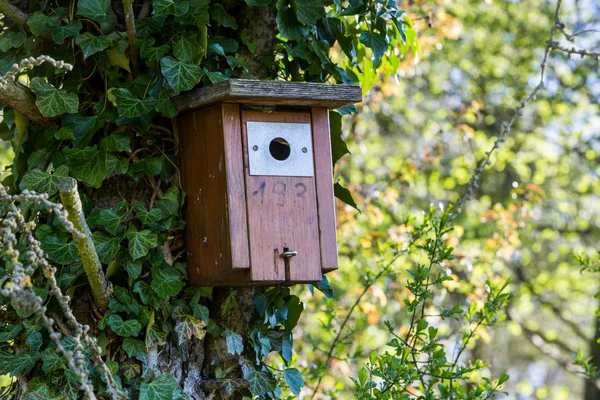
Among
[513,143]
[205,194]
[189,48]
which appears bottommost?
[205,194]

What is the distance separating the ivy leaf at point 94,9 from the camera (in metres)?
2.22

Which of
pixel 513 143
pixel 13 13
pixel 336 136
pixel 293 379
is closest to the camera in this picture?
pixel 13 13

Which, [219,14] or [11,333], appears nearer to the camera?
[11,333]

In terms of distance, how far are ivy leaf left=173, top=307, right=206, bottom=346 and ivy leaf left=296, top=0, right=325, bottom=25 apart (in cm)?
84

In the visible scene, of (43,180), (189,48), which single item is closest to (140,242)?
(43,180)

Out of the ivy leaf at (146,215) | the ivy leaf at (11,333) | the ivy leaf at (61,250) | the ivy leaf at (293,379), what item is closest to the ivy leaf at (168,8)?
the ivy leaf at (146,215)

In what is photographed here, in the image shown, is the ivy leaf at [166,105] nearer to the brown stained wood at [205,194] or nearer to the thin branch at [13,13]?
the brown stained wood at [205,194]

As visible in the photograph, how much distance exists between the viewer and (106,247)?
2174 mm

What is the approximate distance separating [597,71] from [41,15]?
600cm

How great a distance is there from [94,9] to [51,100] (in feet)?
Answer: 0.85

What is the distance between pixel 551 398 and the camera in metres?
11.1

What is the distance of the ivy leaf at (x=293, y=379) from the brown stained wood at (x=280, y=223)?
0.35 metres

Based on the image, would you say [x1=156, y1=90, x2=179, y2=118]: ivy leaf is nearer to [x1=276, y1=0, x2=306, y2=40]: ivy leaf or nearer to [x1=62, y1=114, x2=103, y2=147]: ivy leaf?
[x1=62, y1=114, x2=103, y2=147]: ivy leaf

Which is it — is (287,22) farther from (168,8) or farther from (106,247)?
(106,247)
